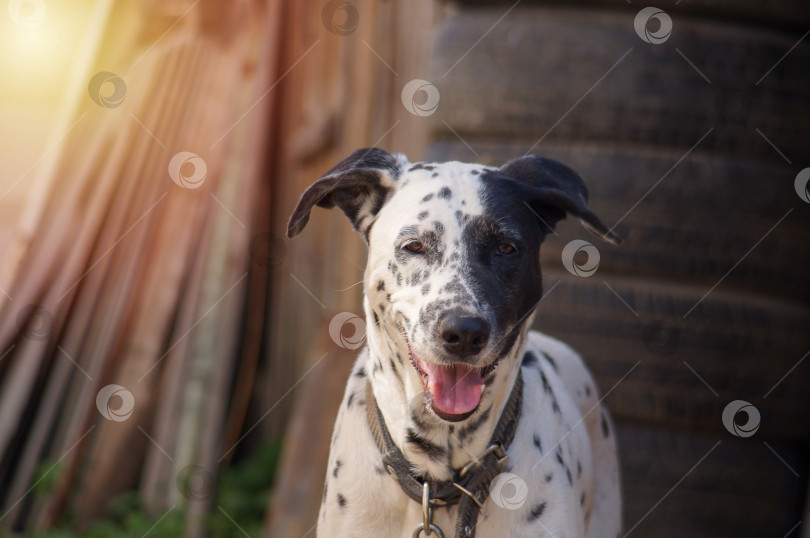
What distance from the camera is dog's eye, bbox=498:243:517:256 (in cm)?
231

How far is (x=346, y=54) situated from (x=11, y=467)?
3.23 metres

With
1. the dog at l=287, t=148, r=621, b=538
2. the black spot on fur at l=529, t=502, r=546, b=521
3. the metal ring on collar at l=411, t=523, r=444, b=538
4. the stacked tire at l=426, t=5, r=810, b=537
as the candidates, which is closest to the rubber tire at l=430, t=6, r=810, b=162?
the stacked tire at l=426, t=5, r=810, b=537

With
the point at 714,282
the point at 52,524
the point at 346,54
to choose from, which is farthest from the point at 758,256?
the point at 52,524

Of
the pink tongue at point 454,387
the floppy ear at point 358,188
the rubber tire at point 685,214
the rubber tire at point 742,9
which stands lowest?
the pink tongue at point 454,387

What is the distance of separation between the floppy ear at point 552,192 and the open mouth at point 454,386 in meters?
0.51

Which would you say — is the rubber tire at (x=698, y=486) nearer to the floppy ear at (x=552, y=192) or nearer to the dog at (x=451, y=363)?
the dog at (x=451, y=363)

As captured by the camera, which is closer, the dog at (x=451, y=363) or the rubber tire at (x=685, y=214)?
the dog at (x=451, y=363)

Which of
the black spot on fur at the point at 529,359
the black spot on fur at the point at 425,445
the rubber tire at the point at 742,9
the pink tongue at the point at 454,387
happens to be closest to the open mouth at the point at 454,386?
the pink tongue at the point at 454,387

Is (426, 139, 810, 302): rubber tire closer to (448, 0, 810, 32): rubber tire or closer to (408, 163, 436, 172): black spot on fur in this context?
(448, 0, 810, 32): rubber tire

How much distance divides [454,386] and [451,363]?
0.10 meters

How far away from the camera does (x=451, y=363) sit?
212 centimetres

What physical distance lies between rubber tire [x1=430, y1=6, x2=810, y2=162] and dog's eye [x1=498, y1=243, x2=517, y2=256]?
154 cm

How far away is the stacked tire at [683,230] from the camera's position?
3631 millimetres

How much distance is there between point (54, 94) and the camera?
21.4 feet
